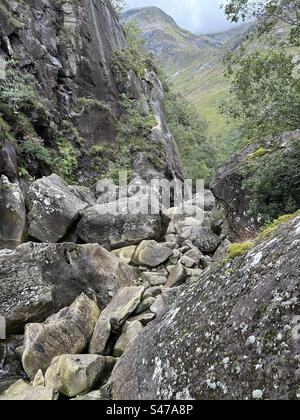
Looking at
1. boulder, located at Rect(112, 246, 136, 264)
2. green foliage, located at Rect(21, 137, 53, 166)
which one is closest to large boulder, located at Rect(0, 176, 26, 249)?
boulder, located at Rect(112, 246, 136, 264)

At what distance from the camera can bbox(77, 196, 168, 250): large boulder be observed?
19.8m

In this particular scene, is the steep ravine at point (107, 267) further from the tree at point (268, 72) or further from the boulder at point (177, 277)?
the tree at point (268, 72)

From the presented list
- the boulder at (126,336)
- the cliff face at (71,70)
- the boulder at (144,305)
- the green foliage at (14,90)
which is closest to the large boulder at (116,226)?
the boulder at (144,305)

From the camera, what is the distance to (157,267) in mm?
17781

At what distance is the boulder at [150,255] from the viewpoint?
17797 mm

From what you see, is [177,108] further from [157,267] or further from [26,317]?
[26,317]

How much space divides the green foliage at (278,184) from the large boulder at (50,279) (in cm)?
626

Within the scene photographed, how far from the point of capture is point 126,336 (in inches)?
449

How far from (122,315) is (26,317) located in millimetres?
3534

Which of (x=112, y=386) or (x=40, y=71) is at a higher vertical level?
(x=40, y=71)

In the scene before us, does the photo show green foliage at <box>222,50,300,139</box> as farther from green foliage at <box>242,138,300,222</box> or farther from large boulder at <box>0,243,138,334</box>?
large boulder at <box>0,243,138,334</box>

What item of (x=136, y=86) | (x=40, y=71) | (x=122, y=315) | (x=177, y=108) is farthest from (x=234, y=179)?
(x=177, y=108)

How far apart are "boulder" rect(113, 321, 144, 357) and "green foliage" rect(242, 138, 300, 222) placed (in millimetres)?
6986

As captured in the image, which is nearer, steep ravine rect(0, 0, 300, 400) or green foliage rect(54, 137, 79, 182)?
steep ravine rect(0, 0, 300, 400)
